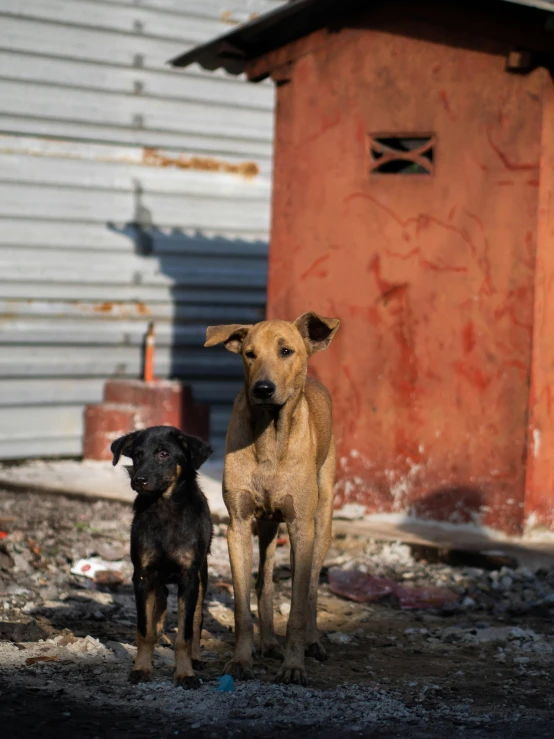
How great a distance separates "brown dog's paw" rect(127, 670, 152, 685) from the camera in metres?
5.76

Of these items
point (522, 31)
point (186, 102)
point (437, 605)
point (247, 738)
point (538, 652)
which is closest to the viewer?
point (247, 738)

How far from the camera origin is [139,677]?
5777 millimetres

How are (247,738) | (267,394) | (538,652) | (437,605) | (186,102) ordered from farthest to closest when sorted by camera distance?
(186,102), (437,605), (538,652), (267,394), (247,738)

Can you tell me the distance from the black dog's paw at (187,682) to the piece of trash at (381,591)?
97.1 inches

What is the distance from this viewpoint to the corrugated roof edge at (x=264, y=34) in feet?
32.1

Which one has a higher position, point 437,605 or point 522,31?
point 522,31

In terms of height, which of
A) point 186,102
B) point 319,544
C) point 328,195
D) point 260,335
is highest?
point 186,102

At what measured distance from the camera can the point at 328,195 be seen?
10.2 meters

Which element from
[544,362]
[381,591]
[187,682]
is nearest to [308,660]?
[187,682]

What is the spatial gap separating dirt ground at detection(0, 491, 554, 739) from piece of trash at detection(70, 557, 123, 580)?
0.20 ft

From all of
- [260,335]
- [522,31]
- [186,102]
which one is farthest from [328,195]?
[260,335]

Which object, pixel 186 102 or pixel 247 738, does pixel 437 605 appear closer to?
pixel 247 738

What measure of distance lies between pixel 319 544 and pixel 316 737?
182cm

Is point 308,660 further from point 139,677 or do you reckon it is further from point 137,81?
point 137,81
